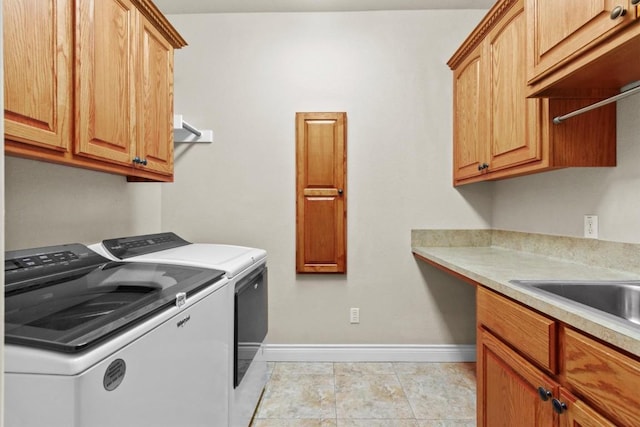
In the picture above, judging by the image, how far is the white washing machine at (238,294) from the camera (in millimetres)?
1482

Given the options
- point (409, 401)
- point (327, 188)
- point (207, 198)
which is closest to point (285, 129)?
point (327, 188)

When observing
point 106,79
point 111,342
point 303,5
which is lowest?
point 111,342

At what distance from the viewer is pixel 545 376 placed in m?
1.02

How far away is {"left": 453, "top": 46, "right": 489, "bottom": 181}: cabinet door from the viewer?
2029mm

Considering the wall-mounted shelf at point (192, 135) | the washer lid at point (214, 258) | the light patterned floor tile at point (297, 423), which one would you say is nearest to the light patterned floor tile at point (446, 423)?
the light patterned floor tile at point (297, 423)

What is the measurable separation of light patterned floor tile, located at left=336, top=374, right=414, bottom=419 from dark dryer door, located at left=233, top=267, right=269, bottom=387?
63cm

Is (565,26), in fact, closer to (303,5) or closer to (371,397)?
(303,5)

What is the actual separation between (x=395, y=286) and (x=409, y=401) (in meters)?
0.80

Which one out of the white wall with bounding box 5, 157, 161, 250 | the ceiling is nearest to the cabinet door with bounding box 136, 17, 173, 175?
the white wall with bounding box 5, 157, 161, 250

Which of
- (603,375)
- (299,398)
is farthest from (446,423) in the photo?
(603,375)

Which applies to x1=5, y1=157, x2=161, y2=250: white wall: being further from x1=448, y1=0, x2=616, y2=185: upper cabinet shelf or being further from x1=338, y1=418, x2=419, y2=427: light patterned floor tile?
x1=448, y1=0, x2=616, y2=185: upper cabinet shelf

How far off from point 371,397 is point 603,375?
1469 mm

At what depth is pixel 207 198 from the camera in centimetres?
253

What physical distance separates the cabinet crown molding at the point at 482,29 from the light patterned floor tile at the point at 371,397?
227 cm
